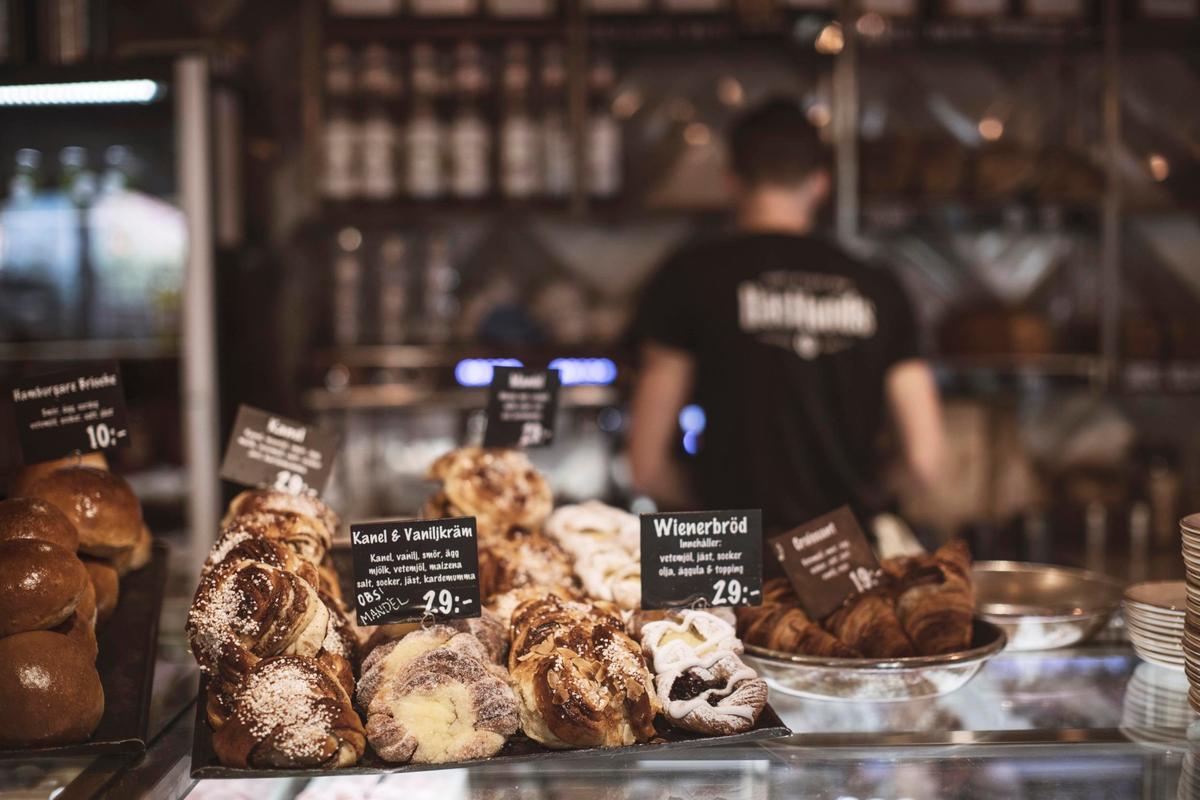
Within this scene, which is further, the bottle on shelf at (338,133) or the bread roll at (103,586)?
the bottle on shelf at (338,133)

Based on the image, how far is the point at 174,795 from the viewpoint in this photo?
100 cm

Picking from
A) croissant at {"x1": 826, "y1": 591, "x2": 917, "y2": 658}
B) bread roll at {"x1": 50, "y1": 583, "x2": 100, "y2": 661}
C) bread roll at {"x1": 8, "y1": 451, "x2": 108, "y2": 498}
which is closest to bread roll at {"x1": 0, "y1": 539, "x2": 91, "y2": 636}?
bread roll at {"x1": 50, "y1": 583, "x2": 100, "y2": 661}

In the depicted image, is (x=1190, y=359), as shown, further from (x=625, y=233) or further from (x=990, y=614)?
(x=990, y=614)

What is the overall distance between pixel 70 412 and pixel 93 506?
13 cm

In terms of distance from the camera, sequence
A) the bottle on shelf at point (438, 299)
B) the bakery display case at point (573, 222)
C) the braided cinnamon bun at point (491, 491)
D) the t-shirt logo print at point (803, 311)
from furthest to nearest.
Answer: the bottle on shelf at point (438, 299)
the bakery display case at point (573, 222)
the t-shirt logo print at point (803, 311)
the braided cinnamon bun at point (491, 491)

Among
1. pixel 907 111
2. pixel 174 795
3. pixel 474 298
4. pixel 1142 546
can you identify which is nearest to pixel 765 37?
pixel 907 111

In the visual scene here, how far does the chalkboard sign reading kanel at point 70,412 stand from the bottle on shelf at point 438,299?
84.3 inches

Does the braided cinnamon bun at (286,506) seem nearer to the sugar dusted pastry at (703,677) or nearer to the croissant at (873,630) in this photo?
the sugar dusted pastry at (703,677)

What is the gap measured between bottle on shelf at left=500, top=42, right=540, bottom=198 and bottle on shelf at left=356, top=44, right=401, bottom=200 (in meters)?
0.35

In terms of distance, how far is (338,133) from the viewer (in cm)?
334

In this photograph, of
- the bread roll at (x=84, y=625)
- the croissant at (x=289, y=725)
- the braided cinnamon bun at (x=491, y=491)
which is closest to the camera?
the croissant at (x=289, y=725)

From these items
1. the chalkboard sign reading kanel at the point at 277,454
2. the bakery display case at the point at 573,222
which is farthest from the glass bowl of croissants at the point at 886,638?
the bakery display case at the point at 573,222

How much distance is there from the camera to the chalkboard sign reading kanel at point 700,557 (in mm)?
1120

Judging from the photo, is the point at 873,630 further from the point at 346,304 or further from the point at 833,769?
the point at 346,304
